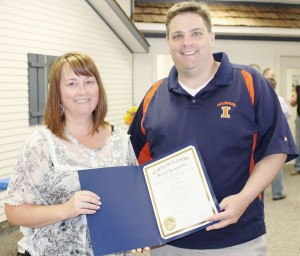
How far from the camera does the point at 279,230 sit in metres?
5.09

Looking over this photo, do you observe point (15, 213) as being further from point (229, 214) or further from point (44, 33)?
point (44, 33)

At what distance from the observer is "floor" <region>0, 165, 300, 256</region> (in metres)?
4.46

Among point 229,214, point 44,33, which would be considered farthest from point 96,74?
point 44,33

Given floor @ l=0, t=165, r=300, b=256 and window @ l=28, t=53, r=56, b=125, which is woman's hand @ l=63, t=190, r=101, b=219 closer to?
floor @ l=0, t=165, r=300, b=256

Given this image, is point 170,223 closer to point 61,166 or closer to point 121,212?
point 121,212

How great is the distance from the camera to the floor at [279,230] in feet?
14.6

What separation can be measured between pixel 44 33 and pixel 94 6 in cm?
181

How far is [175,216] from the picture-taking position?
6.00 feet

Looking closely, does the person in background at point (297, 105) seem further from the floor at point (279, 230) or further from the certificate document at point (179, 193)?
the certificate document at point (179, 193)

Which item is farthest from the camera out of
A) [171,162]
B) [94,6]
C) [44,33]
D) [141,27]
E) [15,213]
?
[141,27]

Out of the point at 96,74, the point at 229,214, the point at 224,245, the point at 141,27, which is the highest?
the point at 141,27

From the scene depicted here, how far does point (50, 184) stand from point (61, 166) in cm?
10

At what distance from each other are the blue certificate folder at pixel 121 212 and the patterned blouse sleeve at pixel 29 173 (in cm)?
20

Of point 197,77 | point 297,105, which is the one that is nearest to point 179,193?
point 197,77
